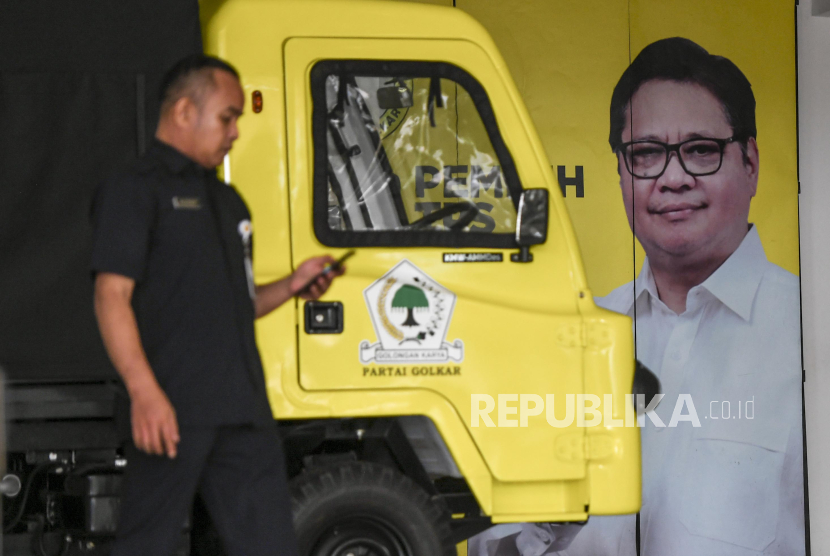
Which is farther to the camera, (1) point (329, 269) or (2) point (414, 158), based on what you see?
(2) point (414, 158)

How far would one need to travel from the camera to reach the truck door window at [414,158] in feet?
10.2

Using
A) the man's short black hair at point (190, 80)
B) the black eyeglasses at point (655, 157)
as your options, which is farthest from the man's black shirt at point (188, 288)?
the black eyeglasses at point (655, 157)

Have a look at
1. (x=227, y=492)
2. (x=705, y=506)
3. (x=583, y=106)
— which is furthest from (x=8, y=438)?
(x=705, y=506)

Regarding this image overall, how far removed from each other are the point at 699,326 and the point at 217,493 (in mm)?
3667

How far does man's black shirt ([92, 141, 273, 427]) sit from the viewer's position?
2.46 metres

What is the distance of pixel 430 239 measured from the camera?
3148 millimetres

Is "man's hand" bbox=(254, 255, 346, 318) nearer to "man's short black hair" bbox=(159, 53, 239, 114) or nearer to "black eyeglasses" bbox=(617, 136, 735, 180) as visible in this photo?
"man's short black hair" bbox=(159, 53, 239, 114)

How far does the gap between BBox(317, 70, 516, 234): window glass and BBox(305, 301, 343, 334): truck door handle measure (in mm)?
297

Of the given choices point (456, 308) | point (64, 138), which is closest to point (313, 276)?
point (456, 308)

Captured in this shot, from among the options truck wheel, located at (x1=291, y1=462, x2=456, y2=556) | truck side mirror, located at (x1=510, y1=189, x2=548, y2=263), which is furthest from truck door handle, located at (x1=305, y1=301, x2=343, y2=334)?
truck side mirror, located at (x1=510, y1=189, x2=548, y2=263)

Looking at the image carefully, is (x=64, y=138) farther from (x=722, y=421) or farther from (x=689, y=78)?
(x=722, y=421)

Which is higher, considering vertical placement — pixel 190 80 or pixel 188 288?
pixel 190 80

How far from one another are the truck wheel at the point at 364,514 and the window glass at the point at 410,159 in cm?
90

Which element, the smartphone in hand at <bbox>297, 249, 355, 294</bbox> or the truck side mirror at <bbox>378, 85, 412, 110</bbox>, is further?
the truck side mirror at <bbox>378, 85, 412, 110</bbox>
